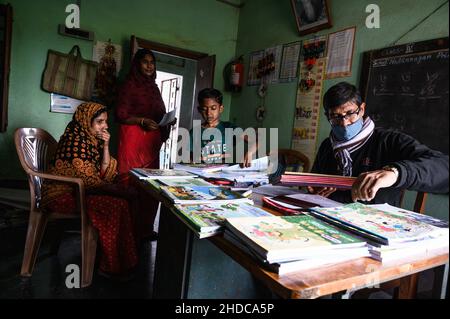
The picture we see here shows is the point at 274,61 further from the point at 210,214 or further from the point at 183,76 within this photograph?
the point at 210,214

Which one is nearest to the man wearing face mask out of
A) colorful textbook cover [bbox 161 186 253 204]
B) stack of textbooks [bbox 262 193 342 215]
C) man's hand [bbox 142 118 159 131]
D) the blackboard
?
stack of textbooks [bbox 262 193 342 215]

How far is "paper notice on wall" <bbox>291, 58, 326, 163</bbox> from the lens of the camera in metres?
2.70

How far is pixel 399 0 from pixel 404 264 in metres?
2.14

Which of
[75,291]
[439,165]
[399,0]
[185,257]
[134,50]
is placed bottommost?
[75,291]

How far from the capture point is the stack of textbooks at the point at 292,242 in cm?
54

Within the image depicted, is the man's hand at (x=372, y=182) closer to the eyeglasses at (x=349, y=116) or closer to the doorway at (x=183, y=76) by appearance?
the eyeglasses at (x=349, y=116)

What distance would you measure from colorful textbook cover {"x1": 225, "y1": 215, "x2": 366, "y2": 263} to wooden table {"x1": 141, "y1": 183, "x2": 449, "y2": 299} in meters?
0.03

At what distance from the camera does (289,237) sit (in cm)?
62

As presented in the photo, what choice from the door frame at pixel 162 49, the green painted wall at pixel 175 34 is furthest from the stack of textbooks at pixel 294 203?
the door frame at pixel 162 49

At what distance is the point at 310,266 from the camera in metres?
0.57

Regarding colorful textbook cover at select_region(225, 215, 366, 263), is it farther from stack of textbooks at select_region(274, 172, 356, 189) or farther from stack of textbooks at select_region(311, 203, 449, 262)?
stack of textbooks at select_region(274, 172, 356, 189)

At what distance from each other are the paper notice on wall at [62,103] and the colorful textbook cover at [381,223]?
3.04 metres

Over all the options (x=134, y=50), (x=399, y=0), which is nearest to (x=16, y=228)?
(x=134, y=50)
